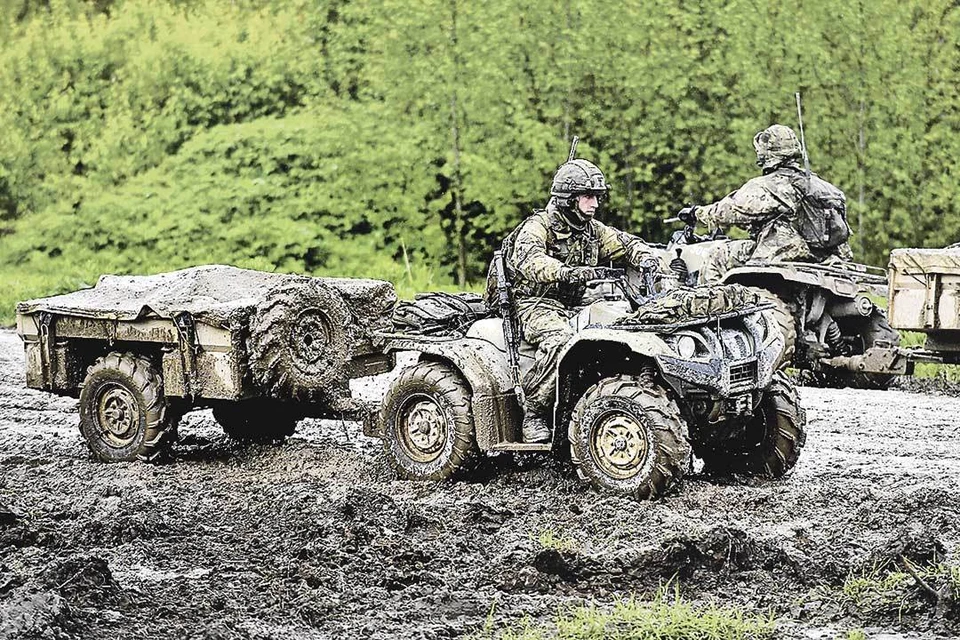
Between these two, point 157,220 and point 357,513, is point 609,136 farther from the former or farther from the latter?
point 357,513

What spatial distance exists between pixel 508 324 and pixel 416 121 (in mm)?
11613

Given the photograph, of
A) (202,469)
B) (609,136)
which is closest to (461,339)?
(202,469)

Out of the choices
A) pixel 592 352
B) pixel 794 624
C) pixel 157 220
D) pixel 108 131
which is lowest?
pixel 794 624

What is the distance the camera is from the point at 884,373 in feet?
42.5

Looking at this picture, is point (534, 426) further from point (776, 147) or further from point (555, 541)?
point (776, 147)

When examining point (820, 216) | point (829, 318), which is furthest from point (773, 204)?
point (829, 318)

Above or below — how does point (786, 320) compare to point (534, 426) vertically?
above

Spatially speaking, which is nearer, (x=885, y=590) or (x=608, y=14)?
(x=885, y=590)

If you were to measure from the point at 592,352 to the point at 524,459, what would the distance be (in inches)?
48.0

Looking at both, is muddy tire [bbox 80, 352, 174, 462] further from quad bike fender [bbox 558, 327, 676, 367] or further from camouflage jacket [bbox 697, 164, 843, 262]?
camouflage jacket [bbox 697, 164, 843, 262]

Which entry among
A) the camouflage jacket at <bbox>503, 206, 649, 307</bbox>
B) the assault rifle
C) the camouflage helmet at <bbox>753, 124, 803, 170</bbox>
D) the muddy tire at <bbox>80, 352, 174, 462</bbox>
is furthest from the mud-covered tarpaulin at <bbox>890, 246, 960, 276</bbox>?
the muddy tire at <bbox>80, 352, 174, 462</bbox>

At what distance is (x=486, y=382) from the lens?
902cm

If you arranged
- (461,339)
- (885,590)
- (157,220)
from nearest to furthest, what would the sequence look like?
(885,590)
(461,339)
(157,220)

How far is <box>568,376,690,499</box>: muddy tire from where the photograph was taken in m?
8.22
